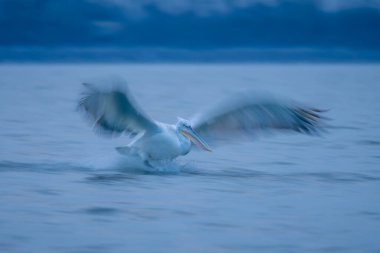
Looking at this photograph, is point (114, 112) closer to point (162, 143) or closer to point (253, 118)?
point (162, 143)

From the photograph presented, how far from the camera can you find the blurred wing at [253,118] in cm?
1101

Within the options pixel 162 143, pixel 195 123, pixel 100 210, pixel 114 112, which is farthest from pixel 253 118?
pixel 100 210

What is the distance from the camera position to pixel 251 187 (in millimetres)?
10492

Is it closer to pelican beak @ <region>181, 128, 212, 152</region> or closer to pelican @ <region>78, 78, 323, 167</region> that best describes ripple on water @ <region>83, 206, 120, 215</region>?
pelican @ <region>78, 78, 323, 167</region>

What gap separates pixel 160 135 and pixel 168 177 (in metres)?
0.48

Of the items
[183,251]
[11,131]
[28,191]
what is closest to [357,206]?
[183,251]

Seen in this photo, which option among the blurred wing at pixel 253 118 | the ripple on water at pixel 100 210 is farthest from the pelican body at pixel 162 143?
the ripple on water at pixel 100 210

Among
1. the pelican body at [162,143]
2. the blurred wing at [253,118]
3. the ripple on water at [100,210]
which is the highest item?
the blurred wing at [253,118]

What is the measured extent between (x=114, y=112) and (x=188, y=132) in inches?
37.7

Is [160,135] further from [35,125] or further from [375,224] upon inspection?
[35,125]

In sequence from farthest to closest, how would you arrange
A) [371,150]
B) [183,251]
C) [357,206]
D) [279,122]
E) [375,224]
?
1. [371,150]
2. [279,122]
3. [357,206]
4. [375,224]
5. [183,251]

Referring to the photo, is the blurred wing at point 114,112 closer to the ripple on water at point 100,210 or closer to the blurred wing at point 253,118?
the blurred wing at point 253,118

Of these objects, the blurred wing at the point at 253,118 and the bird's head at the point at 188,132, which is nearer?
the blurred wing at the point at 253,118

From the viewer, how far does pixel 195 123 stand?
11.5 metres
